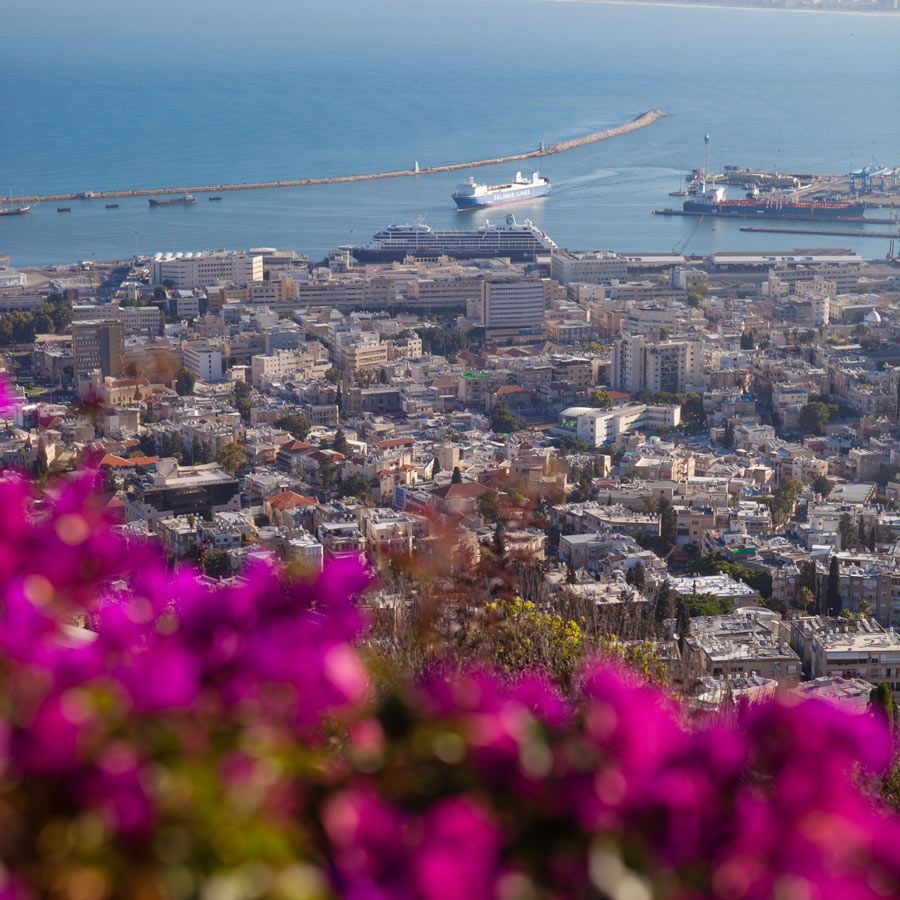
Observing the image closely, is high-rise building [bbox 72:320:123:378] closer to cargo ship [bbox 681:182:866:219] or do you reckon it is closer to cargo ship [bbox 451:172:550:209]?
cargo ship [bbox 451:172:550:209]

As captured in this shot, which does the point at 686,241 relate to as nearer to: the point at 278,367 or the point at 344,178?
the point at 344,178

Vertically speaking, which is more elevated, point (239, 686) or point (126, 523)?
point (239, 686)

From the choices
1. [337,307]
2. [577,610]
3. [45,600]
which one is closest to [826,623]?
[577,610]

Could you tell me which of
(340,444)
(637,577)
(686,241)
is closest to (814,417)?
(340,444)

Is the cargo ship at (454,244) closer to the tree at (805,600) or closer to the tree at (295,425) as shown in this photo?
the tree at (295,425)

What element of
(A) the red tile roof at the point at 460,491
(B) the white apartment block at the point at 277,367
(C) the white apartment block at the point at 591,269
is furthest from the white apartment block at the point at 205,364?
(C) the white apartment block at the point at 591,269

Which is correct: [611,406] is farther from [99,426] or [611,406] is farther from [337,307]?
[337,307]

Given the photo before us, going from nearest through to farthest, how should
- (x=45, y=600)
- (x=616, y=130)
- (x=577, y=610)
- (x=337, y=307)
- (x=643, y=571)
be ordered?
1. (x=45, y=600)
2. (x=577, y=610)
3. (x=643, y=571)
4. (x=337, y=307)
5. (x=616, y=130)
